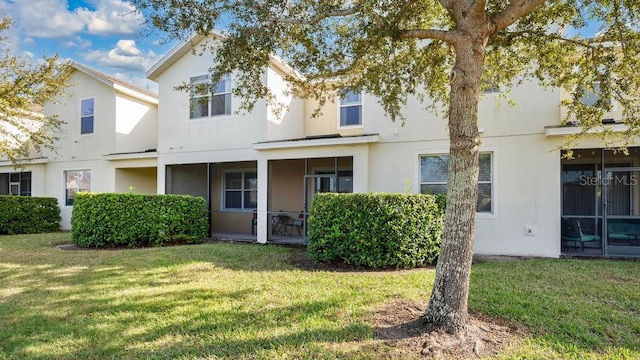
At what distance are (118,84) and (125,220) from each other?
7.24 meters

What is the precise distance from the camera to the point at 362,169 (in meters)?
11.5

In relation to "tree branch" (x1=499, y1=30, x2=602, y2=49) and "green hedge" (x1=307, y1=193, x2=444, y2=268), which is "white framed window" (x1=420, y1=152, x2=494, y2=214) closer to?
"green hedge" (x1=307, y1=193, x2=444, y2=268)

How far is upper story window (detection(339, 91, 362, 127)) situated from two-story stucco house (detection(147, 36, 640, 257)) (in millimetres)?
37

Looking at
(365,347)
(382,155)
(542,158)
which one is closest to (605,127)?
(542,158)

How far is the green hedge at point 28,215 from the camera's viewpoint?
→ 1609cm

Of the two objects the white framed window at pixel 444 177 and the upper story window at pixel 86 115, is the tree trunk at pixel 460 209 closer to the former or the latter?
the white framed window at pixel 444 177

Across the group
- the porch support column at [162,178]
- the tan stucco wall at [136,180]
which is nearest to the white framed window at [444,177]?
Result: the porch support column at [162,178]

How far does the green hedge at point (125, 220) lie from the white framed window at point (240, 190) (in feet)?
13.9

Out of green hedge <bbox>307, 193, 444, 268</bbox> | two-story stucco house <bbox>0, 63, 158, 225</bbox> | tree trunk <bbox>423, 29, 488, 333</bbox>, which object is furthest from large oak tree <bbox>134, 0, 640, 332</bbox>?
two-story stucco house <bbox>0, 63, 158, 225</bbox>

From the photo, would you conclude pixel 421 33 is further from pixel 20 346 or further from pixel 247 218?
pixel 247 218

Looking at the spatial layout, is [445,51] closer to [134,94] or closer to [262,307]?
[262,307]

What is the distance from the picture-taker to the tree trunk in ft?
15.3

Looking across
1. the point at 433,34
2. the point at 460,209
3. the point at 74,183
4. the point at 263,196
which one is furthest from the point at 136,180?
the point at 460,209

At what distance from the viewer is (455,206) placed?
472cm
